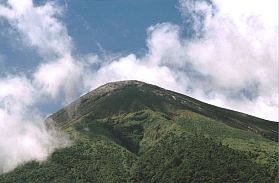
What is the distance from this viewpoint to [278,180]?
32906mm

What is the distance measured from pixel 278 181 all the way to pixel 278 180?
71 mm

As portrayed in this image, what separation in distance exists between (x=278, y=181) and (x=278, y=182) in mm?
71

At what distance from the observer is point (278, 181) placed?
3294cm

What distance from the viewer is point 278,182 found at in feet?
108

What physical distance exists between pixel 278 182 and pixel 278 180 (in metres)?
0.14
